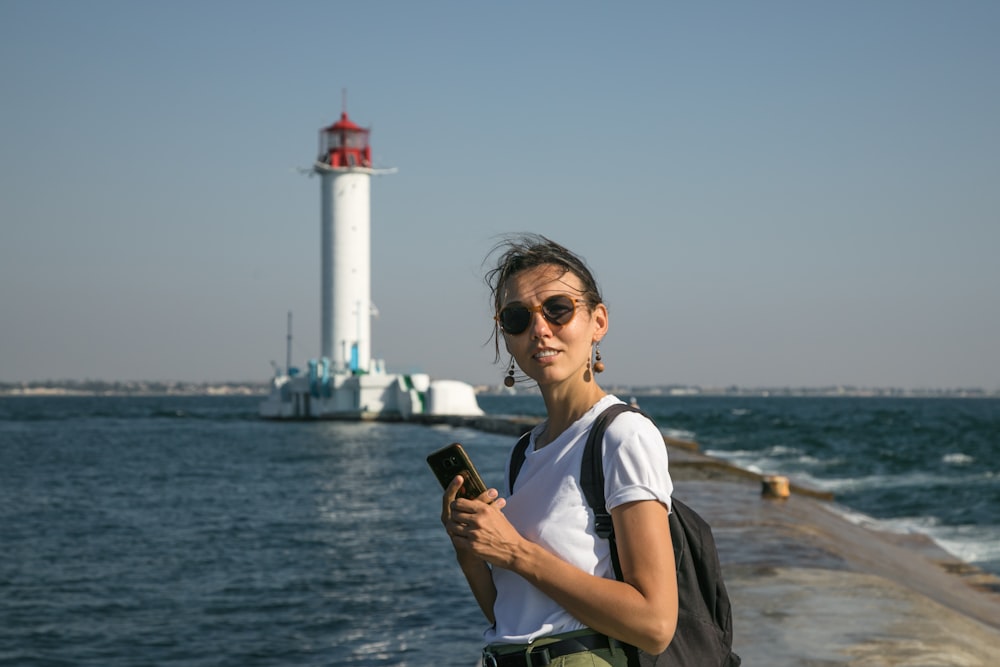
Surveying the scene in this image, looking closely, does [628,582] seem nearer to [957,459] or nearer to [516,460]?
[516,460]

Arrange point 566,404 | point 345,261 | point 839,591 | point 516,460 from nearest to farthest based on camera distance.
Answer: point 566,404 → point 516,460 → point 839,591 → point 345,261

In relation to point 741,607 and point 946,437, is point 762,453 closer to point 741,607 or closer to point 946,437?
point 946,437

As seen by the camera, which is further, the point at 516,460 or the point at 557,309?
the point at 516,460

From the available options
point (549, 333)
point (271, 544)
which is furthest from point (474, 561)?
point (271, 544)

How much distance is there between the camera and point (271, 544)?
53.2 feet

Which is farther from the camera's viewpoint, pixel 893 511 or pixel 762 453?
pixel 762 453

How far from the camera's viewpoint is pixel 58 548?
1614 centimetres

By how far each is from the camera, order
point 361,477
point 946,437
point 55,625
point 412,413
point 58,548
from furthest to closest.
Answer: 1. point 412,413
2. point 946,437
3. point 361,477
4. point 58,548
5. point 55,625

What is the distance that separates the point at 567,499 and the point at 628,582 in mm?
197

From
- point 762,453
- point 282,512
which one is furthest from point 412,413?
point 282,512

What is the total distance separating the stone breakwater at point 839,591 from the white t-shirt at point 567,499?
4.07 metres

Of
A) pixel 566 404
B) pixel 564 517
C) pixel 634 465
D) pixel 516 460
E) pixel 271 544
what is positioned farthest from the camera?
pixel 271 544

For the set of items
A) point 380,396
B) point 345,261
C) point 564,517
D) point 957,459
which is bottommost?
point 957,459

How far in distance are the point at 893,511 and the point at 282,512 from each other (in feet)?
38.4
